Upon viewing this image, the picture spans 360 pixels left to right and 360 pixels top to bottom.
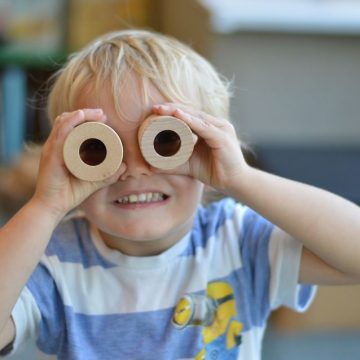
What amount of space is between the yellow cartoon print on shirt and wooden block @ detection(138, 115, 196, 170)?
0.22 meters

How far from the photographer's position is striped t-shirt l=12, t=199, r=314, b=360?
845mm

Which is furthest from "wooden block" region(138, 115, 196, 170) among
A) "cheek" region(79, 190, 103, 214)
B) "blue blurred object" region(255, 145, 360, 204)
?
"blue blurred object" region(255, 145, 360, 204)

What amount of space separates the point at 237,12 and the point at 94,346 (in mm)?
1664

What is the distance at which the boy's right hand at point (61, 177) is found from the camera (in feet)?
2.42

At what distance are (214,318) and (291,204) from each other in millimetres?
186

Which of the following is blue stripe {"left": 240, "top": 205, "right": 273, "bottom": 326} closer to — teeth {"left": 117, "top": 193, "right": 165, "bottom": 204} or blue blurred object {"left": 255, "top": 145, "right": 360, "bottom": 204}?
teeth {"left": 117, "top": 193, "right": 165, "bottom": 204}

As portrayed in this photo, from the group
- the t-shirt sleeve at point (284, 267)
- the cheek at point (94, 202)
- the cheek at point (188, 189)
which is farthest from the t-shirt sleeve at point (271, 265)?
the cheek at point (94, 202)

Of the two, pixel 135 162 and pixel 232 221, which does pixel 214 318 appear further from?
pixel 135 162

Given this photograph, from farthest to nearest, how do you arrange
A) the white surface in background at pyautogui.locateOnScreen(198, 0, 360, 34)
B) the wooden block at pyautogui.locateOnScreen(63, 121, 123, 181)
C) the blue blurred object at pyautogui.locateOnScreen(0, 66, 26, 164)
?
the blue blurred object at pyautogui.locateOnScreen(0, 66, 26, 164) → the white surface in background at pyautogui.locateOnScreen(198, 0, 360, 34) → the wooden block at pyautogui.locateOnScreen(63, 121, 123, 181)

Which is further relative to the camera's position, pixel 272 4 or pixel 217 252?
pixel 272 4

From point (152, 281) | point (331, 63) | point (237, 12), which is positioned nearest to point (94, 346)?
point (152, 281)

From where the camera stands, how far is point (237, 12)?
2.28m

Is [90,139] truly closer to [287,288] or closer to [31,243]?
[31,243]

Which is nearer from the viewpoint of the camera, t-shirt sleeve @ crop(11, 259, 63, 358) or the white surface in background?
t-shirt sleeve @ crop(11, 259, 63, 358)
